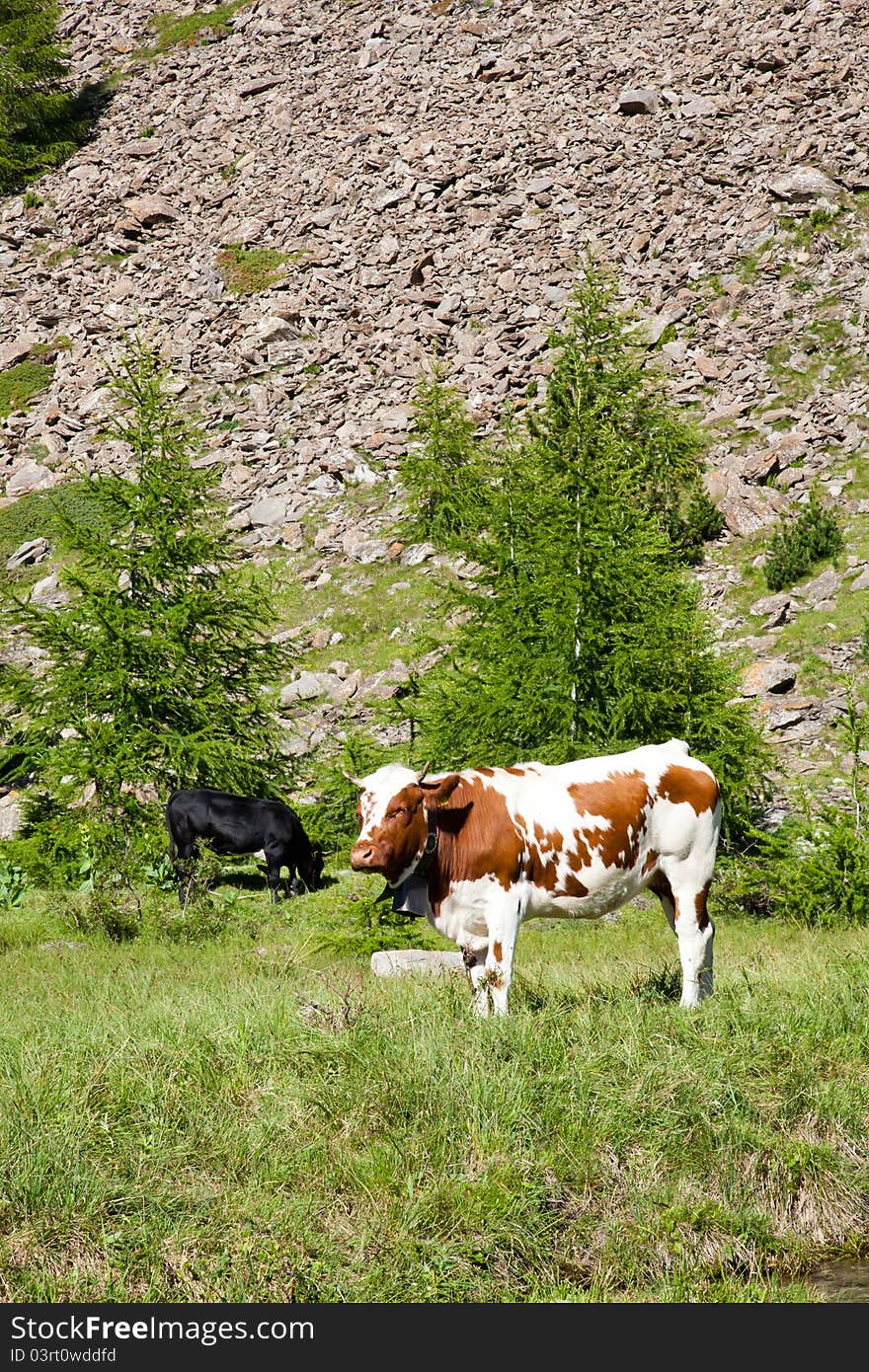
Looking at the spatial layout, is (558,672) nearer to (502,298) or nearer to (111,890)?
(111,890)

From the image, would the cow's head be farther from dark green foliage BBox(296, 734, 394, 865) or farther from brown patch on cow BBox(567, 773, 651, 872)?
dark green foliage BBox(296, 734, 394, 865)

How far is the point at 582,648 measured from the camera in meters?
15.2

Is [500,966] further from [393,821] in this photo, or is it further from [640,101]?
[640,101]

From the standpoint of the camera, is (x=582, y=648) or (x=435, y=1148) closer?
(x=435, y=1148)

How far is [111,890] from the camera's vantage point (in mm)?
15984

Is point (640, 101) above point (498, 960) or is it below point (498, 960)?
below

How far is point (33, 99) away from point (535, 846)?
60.8m

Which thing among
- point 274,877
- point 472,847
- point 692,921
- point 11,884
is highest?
point 472,847

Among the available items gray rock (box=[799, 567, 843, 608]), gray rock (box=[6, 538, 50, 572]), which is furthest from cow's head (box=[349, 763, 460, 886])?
gray rock (box=[6, 538, 50, 572])

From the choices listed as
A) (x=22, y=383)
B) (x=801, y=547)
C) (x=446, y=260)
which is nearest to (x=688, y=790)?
(x=801, y=547)

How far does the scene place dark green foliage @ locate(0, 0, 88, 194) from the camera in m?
56.2

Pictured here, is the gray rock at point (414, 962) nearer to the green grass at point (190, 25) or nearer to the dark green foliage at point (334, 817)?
the dark green foliage at point (334, 817)

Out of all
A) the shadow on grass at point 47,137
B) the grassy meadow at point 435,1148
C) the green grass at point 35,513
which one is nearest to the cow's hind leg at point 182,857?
the grassy meadow at point 435,1148

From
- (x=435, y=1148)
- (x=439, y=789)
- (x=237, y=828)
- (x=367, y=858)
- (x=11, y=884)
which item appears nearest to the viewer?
(x=435, y=1148)
